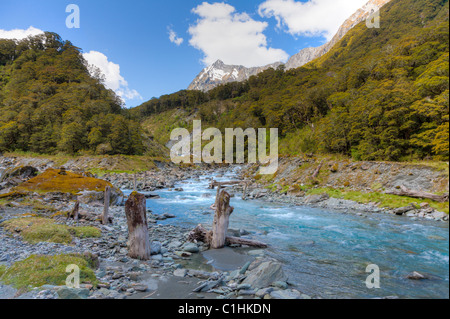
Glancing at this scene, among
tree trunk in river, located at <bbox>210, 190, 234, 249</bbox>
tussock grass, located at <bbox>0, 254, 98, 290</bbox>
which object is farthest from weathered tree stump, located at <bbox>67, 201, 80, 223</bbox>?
tree trunk in river, located at <bbox>210, 190, 234, 249</bbox>

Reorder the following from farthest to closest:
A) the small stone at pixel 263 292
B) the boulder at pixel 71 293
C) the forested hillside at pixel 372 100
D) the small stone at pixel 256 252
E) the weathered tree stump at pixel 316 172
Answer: the weathered tree stump at pixel 316 172, the small stone at pixel 256 252, the small stone at pixel 263 292, the boulder at pixel 71 293, the forested hillside at pixel 372 100

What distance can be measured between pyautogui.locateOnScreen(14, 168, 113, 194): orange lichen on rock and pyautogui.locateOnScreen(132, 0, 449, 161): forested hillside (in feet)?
68.6

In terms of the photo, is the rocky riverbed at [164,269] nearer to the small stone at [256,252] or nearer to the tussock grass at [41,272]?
the small stone at [256,252]

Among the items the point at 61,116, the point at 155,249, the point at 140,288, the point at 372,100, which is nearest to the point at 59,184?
the point at 155,249

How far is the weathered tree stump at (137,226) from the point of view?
7.43m

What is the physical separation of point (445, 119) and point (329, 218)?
13.5 metres

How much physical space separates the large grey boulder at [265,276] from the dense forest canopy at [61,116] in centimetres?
4670

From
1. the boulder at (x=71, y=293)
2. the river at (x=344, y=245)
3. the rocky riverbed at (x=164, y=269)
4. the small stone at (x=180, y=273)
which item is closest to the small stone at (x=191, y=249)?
the rocky riverbed at (x=164, y=269)

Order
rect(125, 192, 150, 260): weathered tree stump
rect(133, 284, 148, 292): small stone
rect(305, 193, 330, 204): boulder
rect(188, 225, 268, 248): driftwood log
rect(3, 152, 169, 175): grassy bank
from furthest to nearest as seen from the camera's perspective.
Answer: rect(3, 152, 169, 175): grassy bank → rect(305, 193, 330, 204): boulder → rect(188, 225, 268, 248): driftwood log → rect(125, 192, 150, 260): weathered tree stump → rect(133, 284, 148, 292): small stone

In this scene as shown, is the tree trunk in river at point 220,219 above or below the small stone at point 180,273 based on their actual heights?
above

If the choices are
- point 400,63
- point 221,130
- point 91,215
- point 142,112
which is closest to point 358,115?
point 400,63

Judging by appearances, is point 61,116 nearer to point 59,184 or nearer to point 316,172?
point 59,184

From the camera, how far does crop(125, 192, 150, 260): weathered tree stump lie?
743 cm

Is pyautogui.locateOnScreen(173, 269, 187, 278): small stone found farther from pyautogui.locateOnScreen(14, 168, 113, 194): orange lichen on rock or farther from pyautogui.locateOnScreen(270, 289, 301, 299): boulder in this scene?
pyautogui.locateOnScreen(14, 168, 113, 194): orange lichen on rock
